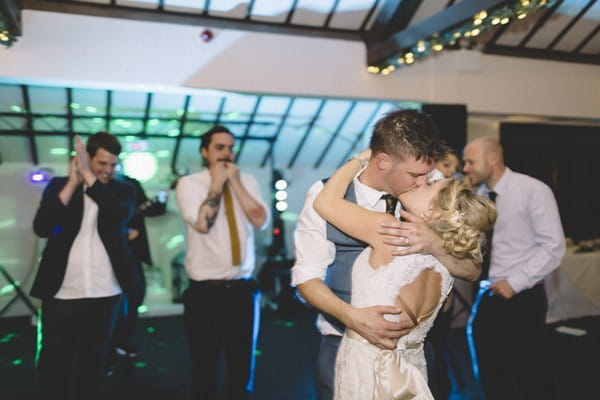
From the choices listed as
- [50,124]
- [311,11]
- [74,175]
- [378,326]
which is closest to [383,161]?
[378,326]

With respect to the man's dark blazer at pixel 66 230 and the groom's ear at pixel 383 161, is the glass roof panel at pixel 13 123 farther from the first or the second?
the groom's ear at pixel 383 161

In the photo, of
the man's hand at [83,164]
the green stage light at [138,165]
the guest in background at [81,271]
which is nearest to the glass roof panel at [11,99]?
the green stage light at [138,165]

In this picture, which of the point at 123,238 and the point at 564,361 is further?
the point at 564,361

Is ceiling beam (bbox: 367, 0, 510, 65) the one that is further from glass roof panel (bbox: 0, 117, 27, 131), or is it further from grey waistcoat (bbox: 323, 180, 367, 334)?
glass roof panel (bbox: 0, 117, 27, 131)

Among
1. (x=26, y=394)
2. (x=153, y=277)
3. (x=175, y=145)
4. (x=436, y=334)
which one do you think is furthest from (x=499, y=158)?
(x=175, y=145)

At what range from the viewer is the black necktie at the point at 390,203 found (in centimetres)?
177

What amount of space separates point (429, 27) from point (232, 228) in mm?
2627

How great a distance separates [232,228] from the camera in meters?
2.75

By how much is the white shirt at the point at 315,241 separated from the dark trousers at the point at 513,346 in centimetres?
135

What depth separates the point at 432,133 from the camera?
5.24 feet

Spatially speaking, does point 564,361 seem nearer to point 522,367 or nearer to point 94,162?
point 522,367

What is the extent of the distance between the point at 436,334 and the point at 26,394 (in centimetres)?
283

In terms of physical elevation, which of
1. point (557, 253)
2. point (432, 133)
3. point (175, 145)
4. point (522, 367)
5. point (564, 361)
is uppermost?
point (175, 145)

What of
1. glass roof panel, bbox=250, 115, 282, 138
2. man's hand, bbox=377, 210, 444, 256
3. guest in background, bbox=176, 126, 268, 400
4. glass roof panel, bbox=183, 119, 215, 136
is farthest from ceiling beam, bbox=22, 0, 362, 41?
man's hand, bbox=377, 210, 444, 256
